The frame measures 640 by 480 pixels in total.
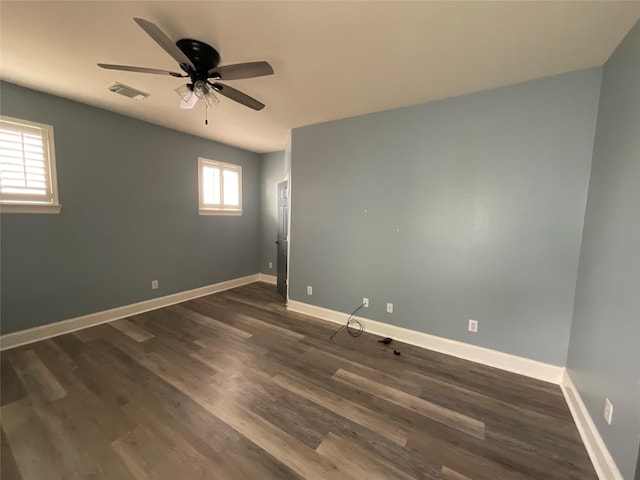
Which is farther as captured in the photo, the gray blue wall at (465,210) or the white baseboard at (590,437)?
the gray blue wall at (465,210)

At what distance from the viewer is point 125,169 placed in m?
3.34

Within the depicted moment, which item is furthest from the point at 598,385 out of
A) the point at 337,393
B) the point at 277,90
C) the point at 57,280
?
the point at 57,280

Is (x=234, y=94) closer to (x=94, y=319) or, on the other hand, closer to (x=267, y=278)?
(x=94, y=319)

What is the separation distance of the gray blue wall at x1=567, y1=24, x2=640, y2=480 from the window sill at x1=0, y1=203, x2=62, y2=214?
4932 millimetres

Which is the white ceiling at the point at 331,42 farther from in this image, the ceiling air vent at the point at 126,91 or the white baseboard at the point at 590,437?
the white baseboard at the point at 590,437

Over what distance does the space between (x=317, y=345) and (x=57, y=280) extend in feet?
10.2

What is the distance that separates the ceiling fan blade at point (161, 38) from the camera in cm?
130

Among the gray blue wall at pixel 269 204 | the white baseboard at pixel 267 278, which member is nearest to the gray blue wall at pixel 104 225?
the gray blue wall at pixel 269 204

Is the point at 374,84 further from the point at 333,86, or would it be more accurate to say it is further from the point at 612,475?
the point at 612,475

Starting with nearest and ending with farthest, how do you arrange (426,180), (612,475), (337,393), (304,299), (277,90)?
(612,475)
(337,393)
(277,90)
(426,180)
(304,299)

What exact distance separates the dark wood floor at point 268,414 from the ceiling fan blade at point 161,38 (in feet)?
7.99

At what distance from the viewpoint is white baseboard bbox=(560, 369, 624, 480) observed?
1382 mm

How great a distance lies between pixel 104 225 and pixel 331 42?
345 centimetres

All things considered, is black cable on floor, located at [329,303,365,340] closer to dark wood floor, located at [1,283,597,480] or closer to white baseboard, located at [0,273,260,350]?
dark wood floor, located at [1,283,597,480]
